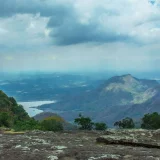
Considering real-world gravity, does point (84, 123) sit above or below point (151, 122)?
above

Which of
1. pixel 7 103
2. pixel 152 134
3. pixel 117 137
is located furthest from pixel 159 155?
pixel 7 103

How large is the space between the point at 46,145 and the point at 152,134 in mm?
4805

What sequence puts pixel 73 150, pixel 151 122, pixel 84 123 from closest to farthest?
pixel 73 150, pixel 84 123, pixel 151 122

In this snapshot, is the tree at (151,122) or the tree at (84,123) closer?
the tree at (84,123)

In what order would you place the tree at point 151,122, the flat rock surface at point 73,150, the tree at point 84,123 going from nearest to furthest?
the flat rock surface at point 73,150 < the tree at point 84,123 < the tree at point 151,122

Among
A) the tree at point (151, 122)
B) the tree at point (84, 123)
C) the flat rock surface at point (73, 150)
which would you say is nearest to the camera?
the flat rock surface at point (73, 150)

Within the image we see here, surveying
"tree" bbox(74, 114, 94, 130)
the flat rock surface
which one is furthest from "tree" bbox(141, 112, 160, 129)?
the flat rock surface

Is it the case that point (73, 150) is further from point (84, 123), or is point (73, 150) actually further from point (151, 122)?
point (151, 122)

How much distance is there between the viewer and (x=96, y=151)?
35.0 ft

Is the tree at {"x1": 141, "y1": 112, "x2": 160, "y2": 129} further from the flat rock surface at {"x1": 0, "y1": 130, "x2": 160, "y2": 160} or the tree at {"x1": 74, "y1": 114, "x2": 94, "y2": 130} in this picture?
the flat rock surface at {"x1": 0, "y1": 130, "x2": 160, "y2": 160}

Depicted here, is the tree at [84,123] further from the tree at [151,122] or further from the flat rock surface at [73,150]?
the flat rock surface at [73,150]

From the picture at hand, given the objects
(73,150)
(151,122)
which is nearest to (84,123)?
(151,122)

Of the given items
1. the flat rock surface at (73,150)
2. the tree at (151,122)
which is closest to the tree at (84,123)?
the tree at (151,122)

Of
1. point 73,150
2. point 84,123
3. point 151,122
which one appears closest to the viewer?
point 73,150
